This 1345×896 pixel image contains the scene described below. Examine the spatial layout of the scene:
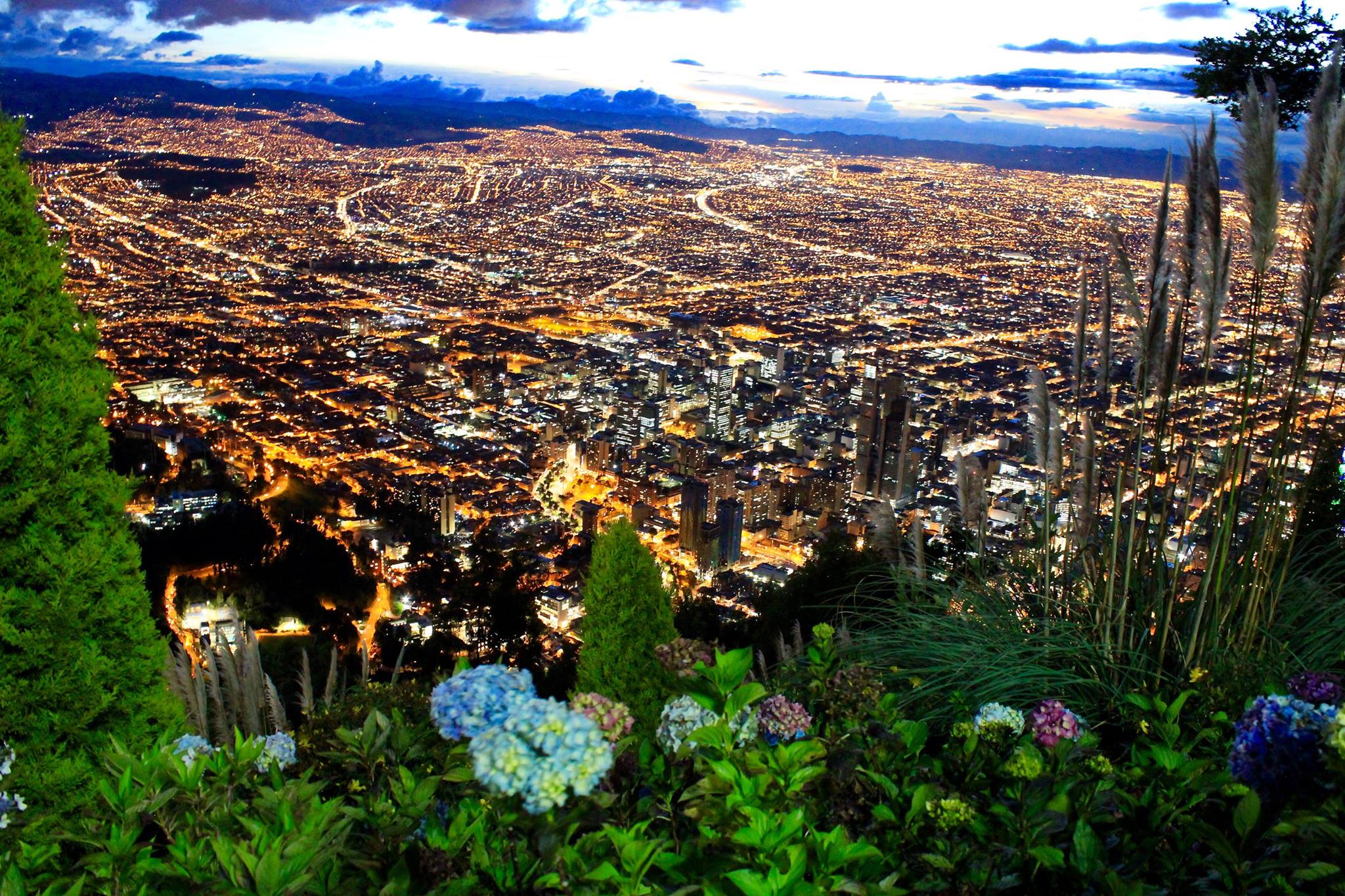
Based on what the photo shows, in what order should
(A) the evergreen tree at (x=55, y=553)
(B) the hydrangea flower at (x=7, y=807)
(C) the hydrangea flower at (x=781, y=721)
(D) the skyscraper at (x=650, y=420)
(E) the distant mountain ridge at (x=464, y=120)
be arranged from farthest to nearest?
(E) the distant mountain ridge at (x=464, y=120)
(D) the skyscraper at (x=650, y=420)
(A) the evergreen tree at (x=55, y=553)
(B) the hydrangea flower at (x=7, y=807)
(C) the hydrangea flower at (x=781, y=721)

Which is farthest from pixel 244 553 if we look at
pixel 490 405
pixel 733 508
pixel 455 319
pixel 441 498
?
pixel 455 319

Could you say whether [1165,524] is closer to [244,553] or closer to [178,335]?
[244,553]

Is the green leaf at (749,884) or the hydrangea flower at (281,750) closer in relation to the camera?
the green leaf at (749,884)

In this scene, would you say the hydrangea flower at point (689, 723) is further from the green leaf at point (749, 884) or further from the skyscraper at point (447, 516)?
the skyscraper at point (447, 516)

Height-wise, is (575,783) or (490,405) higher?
(575,783)

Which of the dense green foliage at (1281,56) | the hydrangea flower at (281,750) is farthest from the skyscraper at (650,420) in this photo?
the hydrangea flower at (281,750)

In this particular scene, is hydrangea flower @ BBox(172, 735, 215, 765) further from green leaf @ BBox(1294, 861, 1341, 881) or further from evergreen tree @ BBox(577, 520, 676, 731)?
evergreen tree @ BBox(577, 520, 676, 731)

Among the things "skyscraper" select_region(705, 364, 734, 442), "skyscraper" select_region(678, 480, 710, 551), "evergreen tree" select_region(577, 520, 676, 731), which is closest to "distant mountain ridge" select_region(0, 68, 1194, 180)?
"skyscraper" select_region(705, 364, 734, 442)
